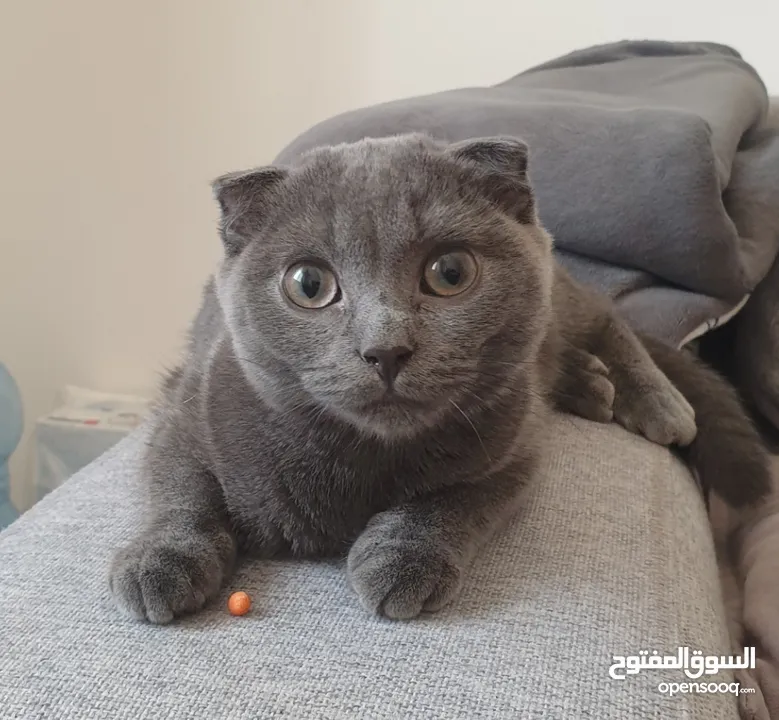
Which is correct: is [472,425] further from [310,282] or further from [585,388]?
[585,388]

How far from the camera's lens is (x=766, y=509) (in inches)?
40.8

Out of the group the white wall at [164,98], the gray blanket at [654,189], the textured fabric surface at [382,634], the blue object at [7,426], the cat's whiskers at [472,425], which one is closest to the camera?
the textured fabric surface at [382,634]

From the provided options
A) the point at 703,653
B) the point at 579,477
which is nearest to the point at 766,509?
the point at 579,477

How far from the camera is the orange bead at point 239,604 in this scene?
27.1 inches

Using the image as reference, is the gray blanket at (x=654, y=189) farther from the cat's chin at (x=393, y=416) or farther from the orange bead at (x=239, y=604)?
the orange bead at (x=239, y=604)

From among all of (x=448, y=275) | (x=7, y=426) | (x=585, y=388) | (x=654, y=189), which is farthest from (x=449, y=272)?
(x=7, y=426)

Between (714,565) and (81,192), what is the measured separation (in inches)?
63.4

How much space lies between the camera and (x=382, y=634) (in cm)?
67

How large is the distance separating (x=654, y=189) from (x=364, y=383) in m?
0.74

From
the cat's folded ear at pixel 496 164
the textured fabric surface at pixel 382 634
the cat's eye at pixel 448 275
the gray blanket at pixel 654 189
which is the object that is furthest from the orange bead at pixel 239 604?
the gray blanket at pixel 654 189

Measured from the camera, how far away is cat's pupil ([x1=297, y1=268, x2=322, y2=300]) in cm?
68

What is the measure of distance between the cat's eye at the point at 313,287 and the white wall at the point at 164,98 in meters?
1.27

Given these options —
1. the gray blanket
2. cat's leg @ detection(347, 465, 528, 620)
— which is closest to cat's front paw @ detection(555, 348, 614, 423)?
the gray blanket

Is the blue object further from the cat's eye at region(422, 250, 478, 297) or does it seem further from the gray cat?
the cat's eye at region(422, 250, 478, 297)
